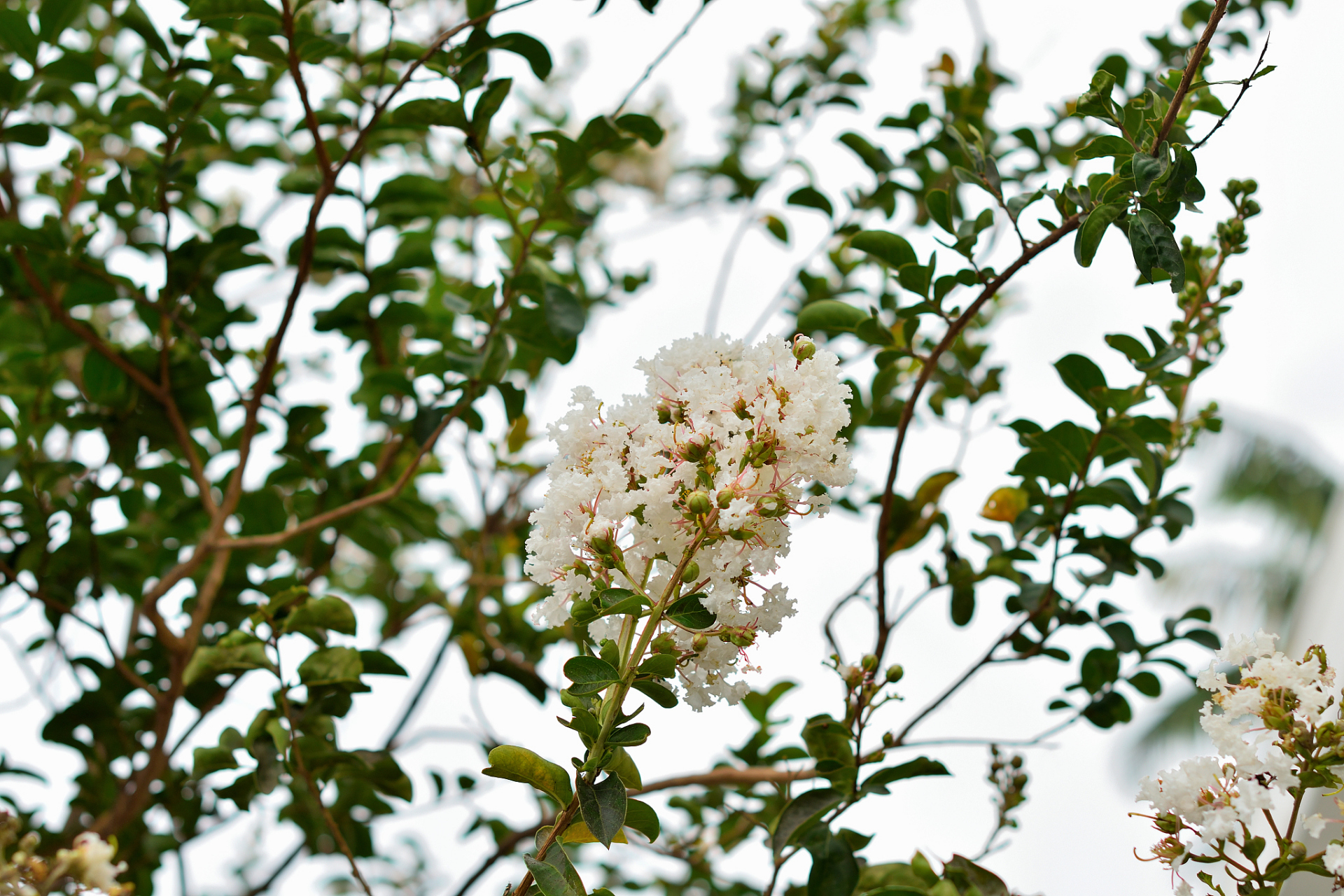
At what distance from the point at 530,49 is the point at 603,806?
845 mm

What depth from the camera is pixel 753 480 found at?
657mm

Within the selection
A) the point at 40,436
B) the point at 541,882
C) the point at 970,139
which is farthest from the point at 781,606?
the point at 40,436

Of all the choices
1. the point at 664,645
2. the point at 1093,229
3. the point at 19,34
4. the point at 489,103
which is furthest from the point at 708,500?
the point at 19,34

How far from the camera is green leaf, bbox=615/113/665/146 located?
110cm

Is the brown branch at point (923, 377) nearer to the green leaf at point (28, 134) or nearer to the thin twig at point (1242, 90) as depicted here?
the thin twig at point (1242, 90)

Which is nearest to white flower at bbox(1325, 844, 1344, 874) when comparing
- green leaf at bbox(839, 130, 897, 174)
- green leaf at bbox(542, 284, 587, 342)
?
green leaf at bbox(542, 284, 587, 342)

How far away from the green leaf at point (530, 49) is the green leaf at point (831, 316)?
43 centimetres

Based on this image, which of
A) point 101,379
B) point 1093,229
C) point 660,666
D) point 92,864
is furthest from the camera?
point 101,379

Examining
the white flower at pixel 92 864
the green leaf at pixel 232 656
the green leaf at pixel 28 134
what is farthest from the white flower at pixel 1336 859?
the green leaf at pixel 28 134

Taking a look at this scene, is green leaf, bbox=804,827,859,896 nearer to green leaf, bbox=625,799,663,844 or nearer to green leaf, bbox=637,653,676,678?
green leaf, bbox=625,799,663,844

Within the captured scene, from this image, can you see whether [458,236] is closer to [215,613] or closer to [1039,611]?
[215,613]

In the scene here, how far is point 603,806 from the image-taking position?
657 millimetres

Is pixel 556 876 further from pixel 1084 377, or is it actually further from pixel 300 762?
pixel 1084 377

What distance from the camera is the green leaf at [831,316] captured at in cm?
102
